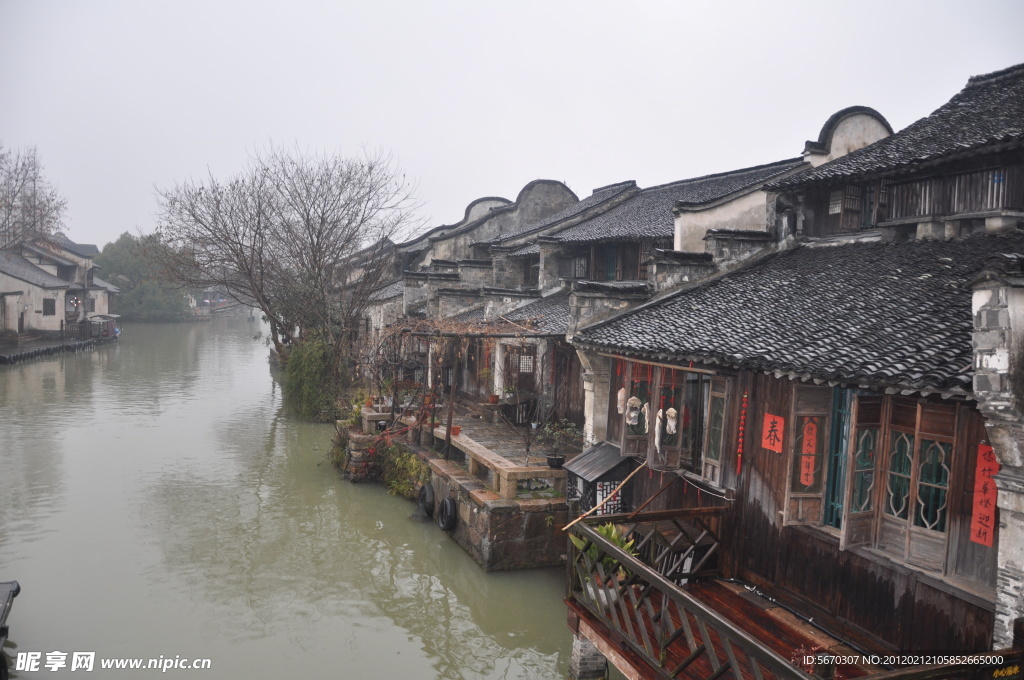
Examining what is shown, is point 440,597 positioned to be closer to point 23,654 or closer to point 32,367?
point 23,654

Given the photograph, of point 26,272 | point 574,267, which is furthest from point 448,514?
point 26,272

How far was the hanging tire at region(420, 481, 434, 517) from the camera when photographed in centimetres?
1475

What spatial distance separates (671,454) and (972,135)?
19.3 ft

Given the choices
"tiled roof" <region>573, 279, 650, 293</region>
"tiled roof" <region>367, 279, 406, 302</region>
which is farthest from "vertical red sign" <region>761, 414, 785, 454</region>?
"tiled roof" <region>367, 279, 406, 302</region>

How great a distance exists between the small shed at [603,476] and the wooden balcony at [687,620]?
→ 162 centimetres

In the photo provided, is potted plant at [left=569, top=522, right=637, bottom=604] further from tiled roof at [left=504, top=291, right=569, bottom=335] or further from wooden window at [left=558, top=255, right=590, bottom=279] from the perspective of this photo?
wooden window at [left=558, top=255, right=590, bottom=279]

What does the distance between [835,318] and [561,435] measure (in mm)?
8273

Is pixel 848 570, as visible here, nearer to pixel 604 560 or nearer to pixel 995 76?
pixel 604 560

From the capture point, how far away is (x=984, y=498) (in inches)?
230

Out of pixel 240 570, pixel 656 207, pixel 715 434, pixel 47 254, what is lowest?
pixel 240 570

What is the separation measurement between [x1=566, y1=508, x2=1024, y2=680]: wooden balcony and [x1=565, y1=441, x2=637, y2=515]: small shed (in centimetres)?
162

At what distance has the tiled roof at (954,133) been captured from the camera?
9.33 metres

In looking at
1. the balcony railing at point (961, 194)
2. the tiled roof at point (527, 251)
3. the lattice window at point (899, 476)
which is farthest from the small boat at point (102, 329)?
the lattice window at point (899, 476)

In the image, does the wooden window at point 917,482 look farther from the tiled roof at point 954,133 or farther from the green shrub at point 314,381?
the green shrub at point 314,381
